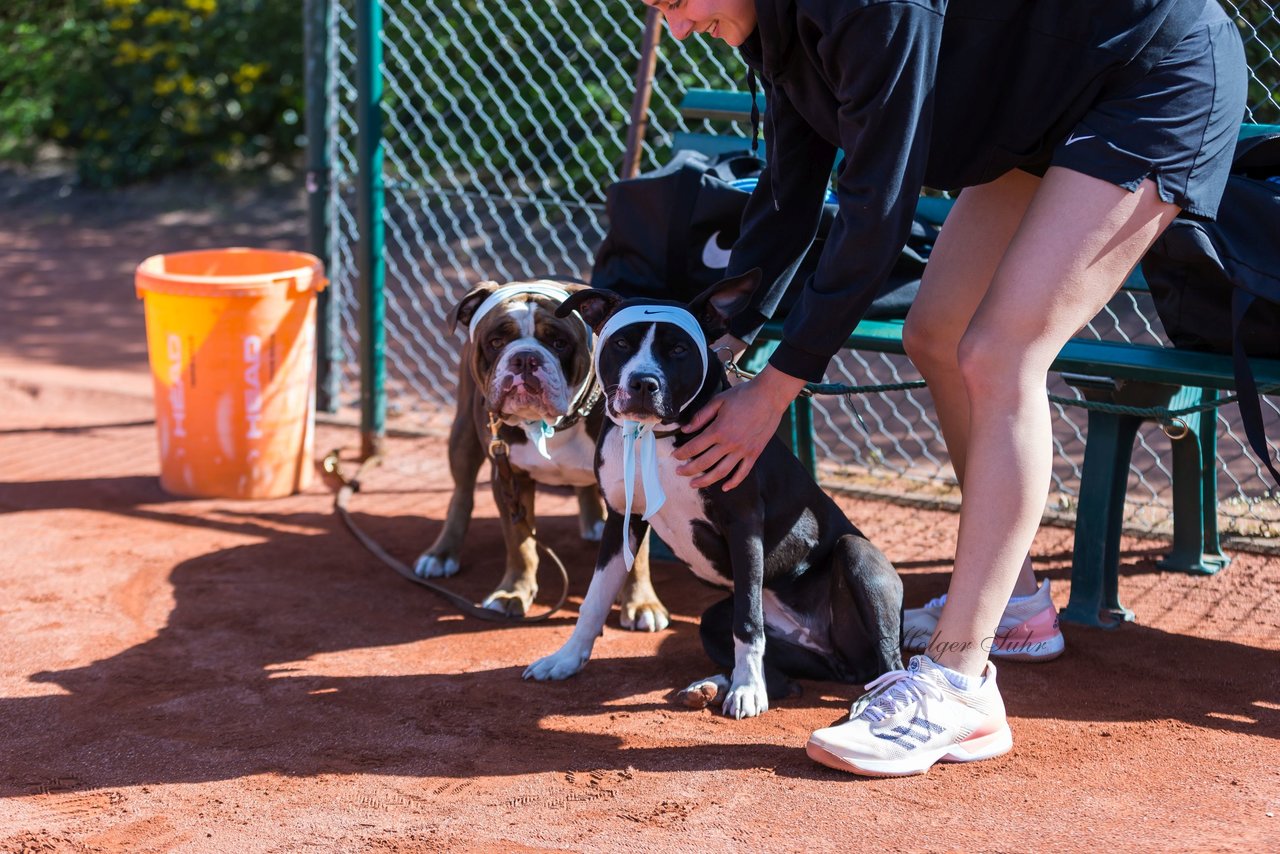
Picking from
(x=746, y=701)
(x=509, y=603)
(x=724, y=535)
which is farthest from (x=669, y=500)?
(x=509, y=603)

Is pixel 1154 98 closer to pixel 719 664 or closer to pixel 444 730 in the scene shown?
pixel 719 664

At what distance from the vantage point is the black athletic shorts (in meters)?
2.60

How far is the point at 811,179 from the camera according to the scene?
122 inches

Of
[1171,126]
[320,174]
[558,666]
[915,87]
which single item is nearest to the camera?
[915,87]

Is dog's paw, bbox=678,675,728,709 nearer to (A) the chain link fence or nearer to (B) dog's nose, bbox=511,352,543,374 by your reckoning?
(B) dog's nose, bbox=511,352,543,374

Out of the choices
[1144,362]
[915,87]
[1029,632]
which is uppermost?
[915,87]

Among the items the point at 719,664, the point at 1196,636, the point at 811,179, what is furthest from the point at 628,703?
the point at 1196,636

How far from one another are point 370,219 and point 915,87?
3333 millimetres

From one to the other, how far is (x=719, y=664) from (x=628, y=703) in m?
0.26

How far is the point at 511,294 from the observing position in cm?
385

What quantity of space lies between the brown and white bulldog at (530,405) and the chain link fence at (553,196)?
26 cm

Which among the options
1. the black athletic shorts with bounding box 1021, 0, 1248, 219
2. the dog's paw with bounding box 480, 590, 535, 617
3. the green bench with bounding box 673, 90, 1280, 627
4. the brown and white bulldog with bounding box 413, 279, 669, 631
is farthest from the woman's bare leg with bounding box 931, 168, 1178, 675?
the dog's paw with bounding box 480, 590, 535, 617

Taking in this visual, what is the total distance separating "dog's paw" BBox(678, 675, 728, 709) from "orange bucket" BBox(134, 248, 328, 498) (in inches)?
96.3

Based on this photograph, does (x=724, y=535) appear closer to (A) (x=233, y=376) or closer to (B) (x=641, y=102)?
(B) (x=641, y=102)
